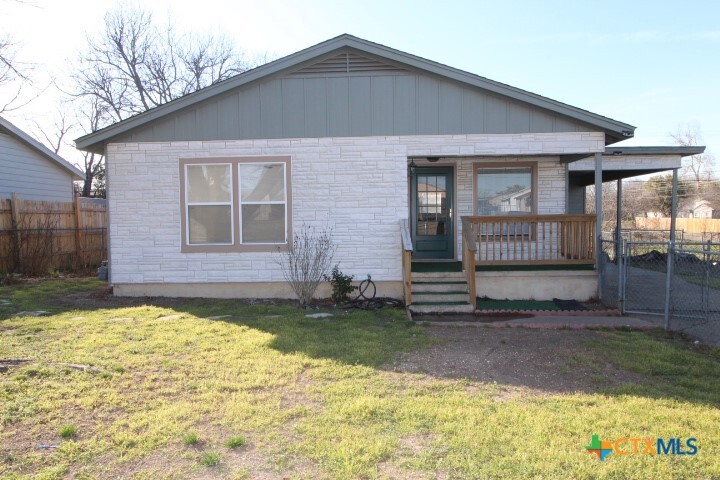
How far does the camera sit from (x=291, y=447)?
10.9 ft

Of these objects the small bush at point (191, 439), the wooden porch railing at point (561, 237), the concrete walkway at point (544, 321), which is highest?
the wooden porch railing at point (561, 237)

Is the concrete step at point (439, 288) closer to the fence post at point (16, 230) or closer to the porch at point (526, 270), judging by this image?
the porch at point (526, 270)

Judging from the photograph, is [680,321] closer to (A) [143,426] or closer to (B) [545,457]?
(B) [545,457]

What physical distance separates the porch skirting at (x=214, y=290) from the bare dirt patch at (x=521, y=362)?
11.5 ft

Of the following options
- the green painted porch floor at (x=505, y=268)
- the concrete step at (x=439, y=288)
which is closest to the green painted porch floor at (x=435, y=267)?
the green painted porch floor at (x=505, y=268)

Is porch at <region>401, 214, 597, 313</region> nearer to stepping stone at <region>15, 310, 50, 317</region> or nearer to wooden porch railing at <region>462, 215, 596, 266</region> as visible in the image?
wooden porch railing at <region>462, 215, 596, 266</region>

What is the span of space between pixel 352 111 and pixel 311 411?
6310 mm

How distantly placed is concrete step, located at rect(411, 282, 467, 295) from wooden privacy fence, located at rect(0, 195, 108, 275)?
34.8ft

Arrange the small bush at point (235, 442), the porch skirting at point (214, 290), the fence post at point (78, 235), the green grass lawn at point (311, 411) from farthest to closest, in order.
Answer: the fence post at point (78, 235), the porch skirting at point (214, 290), the small bush at point (235, 442), the green grass lawn at point (311, 411)

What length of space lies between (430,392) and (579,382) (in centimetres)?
150

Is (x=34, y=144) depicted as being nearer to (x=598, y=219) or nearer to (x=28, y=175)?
(x=28, y=175)

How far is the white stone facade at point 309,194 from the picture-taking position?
895cm

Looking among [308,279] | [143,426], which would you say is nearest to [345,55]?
[308,279]

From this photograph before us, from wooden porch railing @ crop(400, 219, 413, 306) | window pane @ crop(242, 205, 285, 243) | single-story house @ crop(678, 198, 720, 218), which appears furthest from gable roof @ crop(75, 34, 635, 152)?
single-story house @ crop(678, 198, 720, 218)
